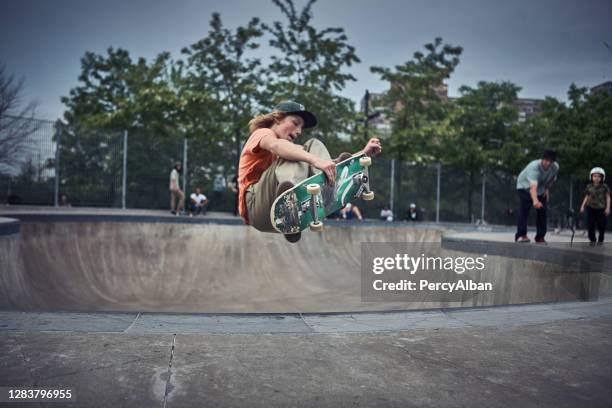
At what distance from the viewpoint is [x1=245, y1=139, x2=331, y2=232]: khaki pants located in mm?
3647

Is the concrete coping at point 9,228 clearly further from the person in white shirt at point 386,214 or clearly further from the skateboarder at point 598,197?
the person in white shirt at point 386,214

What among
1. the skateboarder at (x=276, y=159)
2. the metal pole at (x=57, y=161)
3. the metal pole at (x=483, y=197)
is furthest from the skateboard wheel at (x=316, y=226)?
the metal pole at (x=483, y=197)

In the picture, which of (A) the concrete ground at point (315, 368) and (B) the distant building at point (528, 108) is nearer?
(A) the concrete ground at point (315, 368)

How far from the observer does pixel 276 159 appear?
3.97 meters

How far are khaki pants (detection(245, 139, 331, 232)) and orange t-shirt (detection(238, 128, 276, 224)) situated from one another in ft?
0.24

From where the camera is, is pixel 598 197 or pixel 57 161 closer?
pixel 598 197

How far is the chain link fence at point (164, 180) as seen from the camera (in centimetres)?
1770

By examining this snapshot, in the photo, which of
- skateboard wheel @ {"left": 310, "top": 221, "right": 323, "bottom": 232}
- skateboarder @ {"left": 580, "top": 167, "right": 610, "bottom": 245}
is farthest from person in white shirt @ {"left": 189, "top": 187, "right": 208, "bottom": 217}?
skateboard wheel @ {"left": 310, "top": 221, "right": 323, "bottom": 232}

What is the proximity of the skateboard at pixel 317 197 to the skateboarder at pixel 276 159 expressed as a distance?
7 cm

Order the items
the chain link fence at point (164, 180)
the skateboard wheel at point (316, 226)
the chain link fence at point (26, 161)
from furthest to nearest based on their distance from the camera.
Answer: the chain link fence at point (164, 180), the chain link fence at point (26, 161), the skateboard wheel at point (316, 226)

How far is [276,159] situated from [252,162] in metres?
0.24

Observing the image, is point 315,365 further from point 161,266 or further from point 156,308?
point 161,266

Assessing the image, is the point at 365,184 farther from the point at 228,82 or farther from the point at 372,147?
the point at 228,82

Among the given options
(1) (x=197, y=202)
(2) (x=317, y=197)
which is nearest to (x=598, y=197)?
(2) (x=317, y=197)
